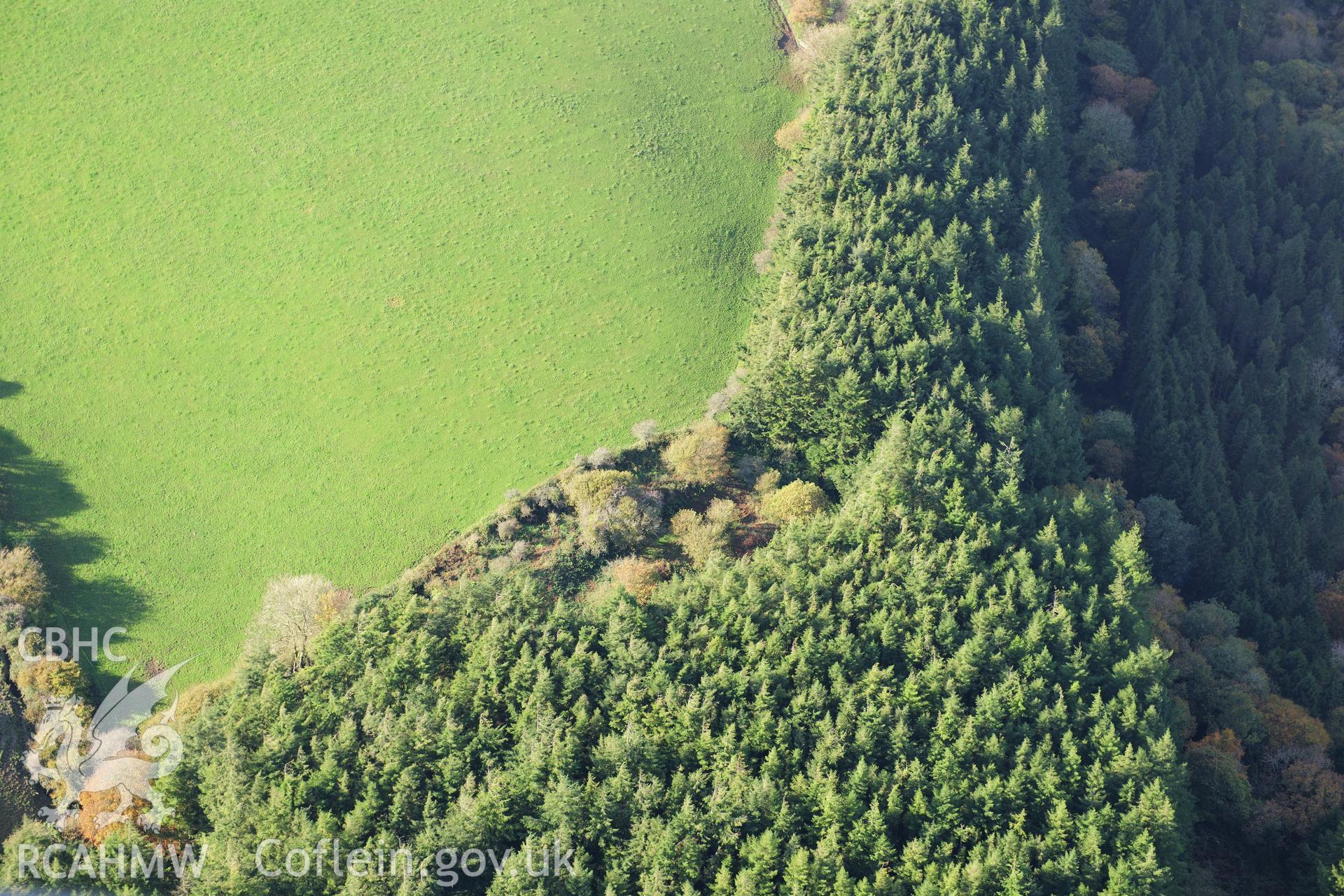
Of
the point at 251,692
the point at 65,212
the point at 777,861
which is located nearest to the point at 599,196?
the point at 65,212

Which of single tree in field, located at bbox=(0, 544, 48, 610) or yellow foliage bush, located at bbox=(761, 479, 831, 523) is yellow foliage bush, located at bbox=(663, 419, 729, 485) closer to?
yellow foliage bush, located at bbox=(761, 479, 831, 523)

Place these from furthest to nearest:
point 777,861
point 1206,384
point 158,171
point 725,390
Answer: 1. point 158,171
2. point 1206,384
3. point 725,390
4. point 777,861

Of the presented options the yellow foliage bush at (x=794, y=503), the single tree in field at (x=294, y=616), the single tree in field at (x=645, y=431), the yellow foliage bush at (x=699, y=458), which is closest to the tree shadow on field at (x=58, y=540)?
the single tree in field at (x=294, y=616)

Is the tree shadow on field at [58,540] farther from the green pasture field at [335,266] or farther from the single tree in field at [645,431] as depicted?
the single tree in field at [645,431]

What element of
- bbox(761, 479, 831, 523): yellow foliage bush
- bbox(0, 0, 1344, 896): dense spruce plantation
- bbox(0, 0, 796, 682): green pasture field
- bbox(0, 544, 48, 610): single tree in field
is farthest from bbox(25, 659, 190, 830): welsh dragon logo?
bbox(761, 479, 831, 523): yellow foliage bush

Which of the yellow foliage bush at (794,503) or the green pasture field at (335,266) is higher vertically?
the green pasture field at (335,266)

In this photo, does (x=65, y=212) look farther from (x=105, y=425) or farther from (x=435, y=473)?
(x=435, y=473)
